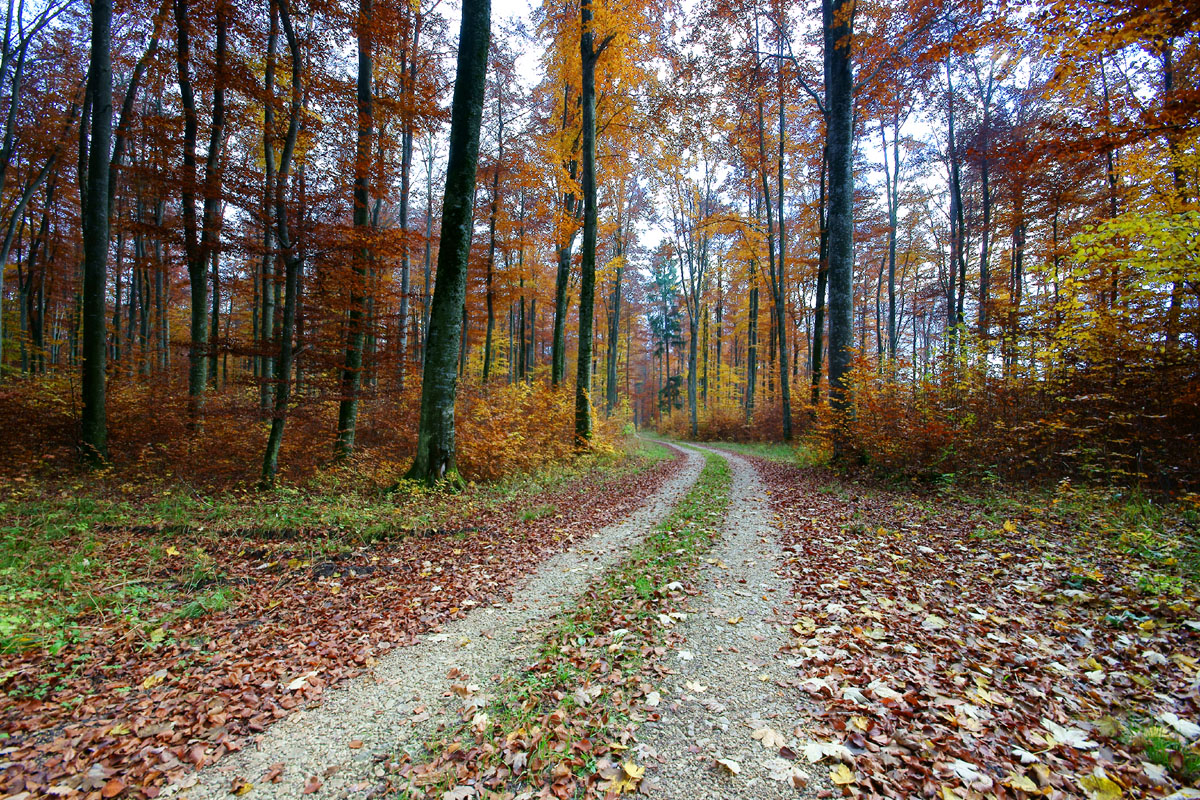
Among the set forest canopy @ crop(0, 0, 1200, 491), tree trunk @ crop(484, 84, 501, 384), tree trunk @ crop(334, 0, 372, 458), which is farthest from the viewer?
tree trunk @ crop(484, 84, 501, 384)

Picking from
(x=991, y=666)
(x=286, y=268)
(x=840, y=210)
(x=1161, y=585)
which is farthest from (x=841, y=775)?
(x=840, y=210)

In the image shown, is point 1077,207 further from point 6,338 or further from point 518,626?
point 6,338

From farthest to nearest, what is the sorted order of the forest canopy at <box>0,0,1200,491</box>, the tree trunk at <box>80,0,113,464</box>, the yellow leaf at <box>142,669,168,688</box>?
the tree trunk at <box>80,0,113,464</box>
the forest canopy at <box>0,0,1200,491</box>
the yellow leaf at <box>142,669,168,688</box>

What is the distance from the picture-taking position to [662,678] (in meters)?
3.01

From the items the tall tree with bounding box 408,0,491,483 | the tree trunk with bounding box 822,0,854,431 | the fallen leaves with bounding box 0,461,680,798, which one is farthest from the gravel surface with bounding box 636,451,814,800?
the tree trunk with bounding box 822,0,854,431

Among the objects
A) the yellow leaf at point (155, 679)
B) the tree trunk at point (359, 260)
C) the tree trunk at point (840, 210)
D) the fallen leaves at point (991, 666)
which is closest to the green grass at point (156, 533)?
the yellow leaf at point (155, 679)

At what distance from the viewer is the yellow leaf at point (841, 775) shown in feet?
6.90

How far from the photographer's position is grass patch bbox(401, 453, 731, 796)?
229 cm

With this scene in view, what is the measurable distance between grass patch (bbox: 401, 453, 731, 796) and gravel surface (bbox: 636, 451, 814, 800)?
0.22 m

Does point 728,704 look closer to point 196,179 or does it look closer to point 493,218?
point 196,179

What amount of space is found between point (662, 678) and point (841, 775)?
3.76ft

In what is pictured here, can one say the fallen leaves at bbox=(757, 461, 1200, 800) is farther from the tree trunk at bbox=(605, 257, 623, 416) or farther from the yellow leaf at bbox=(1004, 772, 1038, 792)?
the tree trunk at bbox=(605, 257, 623, 416)

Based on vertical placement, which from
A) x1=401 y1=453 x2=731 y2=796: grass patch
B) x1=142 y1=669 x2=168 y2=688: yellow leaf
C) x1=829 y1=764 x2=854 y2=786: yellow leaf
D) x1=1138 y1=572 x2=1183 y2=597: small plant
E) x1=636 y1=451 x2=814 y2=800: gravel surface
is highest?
x1=1138 y1=572 x2=1183 y2=597: small plant

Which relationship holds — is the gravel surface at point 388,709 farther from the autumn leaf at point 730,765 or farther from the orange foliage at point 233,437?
the orange foliage at point 233,437
